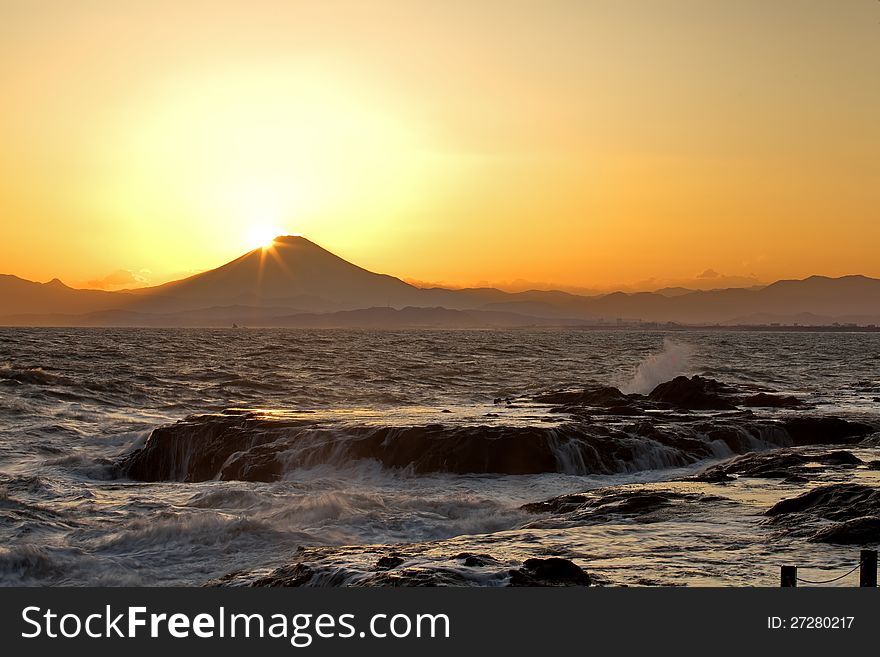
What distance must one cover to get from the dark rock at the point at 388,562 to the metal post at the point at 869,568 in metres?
5.90

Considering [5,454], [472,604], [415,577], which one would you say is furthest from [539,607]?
[5,454]

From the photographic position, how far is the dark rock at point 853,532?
515 inches

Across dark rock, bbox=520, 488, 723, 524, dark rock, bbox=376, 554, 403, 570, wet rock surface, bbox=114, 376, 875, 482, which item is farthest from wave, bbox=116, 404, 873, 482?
dark rock, bbox=376, 554, 403, 570

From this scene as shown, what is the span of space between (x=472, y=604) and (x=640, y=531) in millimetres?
6321

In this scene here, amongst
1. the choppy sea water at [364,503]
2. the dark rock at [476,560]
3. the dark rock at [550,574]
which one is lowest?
the choppy sea water at [364,503]

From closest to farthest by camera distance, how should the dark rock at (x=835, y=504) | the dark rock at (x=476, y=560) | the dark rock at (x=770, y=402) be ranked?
the dark rock at (x=476, y=560)
the dark rock at (x=835, y=504)
the dark rock at (x=770, y=402)

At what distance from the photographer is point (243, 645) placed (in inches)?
Answer: 319

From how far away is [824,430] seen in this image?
1113 inches

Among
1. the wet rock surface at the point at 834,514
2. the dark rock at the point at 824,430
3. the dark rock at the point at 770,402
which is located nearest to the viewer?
the wet rock surface at the point at 834,514

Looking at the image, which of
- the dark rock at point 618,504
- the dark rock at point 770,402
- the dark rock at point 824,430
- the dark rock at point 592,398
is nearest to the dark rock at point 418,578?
the dark rock at point 618,504

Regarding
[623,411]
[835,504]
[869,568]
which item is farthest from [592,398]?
[869,568]

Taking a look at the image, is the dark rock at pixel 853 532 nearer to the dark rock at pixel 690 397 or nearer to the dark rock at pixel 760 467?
the dark rock at pixel 760 467

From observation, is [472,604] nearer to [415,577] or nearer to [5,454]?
[415,577]

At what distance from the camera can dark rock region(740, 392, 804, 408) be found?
121 ft
